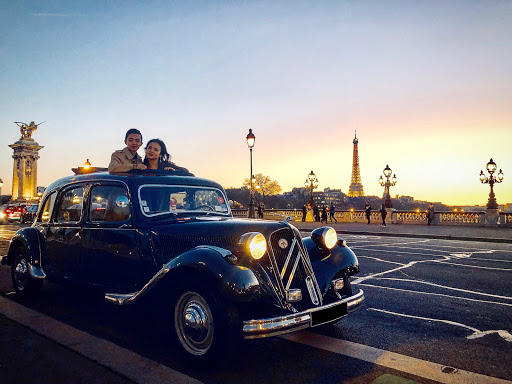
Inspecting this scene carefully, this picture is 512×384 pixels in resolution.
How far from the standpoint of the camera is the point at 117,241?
472cm

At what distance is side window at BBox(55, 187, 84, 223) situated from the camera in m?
5.47

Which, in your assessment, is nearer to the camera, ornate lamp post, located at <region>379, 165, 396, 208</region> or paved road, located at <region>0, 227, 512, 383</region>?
paved road, located at <region>0, 227, 512, 383</region>

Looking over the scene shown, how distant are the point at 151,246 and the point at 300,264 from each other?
62.4 inches

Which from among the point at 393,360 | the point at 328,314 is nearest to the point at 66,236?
the point at 328,314

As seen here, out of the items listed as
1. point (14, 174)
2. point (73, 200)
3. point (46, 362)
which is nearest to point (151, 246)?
point (46, 362)

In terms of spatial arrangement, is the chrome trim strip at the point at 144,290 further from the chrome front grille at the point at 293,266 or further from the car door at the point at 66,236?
the car door at the point at 66,236

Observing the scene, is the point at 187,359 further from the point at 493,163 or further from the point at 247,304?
the point at 493,163

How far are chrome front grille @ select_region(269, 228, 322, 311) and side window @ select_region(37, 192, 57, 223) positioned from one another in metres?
3.78

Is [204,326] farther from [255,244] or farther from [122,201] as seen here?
[122,201]

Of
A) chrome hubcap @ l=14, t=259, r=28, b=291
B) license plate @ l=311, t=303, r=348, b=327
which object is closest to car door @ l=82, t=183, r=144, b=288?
chrome hubcap @ l=14, t=259, r=28, b=291

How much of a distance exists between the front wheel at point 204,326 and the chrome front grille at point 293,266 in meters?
0.63

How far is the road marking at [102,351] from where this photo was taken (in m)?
3.45

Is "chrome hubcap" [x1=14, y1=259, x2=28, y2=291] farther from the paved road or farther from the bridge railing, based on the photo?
the bridge railing

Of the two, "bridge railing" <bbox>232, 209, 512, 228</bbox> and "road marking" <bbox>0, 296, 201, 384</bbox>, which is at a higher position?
"bridge railing" <bbox>232, 209, 512, 228</bbox>
